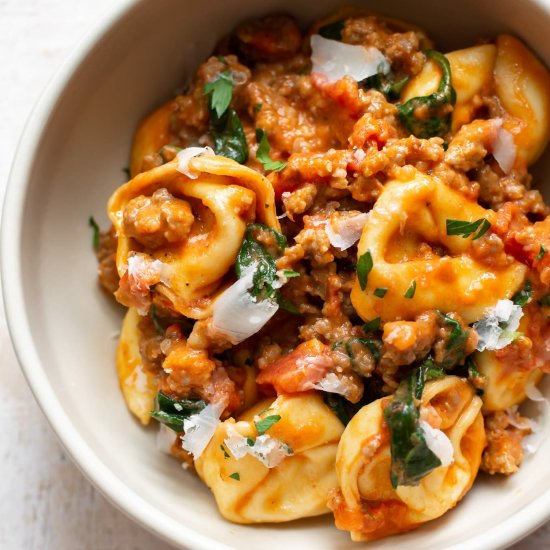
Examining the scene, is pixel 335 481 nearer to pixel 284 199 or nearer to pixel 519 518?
pixel 519 518

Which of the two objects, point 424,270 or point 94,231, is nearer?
point 424,270

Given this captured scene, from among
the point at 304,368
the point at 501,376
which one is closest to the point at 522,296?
the point at 501,376

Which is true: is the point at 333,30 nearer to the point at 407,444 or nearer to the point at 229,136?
the point at 229,136

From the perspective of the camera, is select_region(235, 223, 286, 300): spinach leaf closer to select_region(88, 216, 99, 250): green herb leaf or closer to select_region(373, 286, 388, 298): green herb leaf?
select_region(373, 286, 388, 298): green herb leaf

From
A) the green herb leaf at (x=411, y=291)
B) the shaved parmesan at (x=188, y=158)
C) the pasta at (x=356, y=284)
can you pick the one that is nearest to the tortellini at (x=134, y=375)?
the pasta at (x=356, y=284)

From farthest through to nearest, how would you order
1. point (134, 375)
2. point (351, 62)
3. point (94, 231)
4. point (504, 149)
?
1. point (94, 231)
2. point (134, 375)
3. point (351, 62)
4. point (504, 149)

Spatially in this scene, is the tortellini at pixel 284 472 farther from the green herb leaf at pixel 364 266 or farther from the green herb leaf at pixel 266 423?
the green herb leaf at pixel 364 266

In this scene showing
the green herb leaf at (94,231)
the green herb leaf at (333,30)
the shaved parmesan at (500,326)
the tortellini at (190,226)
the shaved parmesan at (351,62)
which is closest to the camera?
the shaved parmesan at (500,326)
